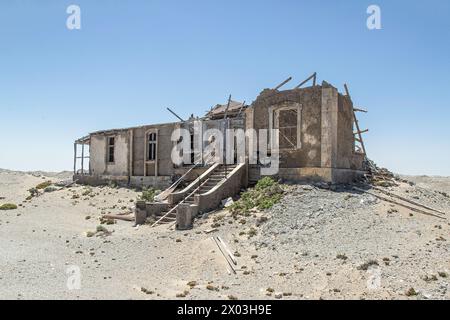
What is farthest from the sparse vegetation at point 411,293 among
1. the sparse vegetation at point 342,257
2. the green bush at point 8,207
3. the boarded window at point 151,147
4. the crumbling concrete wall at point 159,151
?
the green bush at point 8,207

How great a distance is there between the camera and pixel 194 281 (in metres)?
8.14

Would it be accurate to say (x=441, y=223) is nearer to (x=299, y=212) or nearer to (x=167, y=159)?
(x=299, y=212)

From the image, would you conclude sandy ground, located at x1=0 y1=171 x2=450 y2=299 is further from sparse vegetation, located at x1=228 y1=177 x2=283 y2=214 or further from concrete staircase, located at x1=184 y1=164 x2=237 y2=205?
concrete staircase, located at x1=184 y1=164 x2=237 y2=205

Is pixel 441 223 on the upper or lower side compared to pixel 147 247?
upper

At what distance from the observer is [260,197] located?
1415 cm

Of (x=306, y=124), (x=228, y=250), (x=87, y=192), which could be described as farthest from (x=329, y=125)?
(x=87, y=192)

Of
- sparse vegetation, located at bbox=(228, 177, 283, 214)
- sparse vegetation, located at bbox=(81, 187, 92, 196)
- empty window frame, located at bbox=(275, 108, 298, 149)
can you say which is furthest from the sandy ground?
sparse vegetation, located at bbox=(81, 187, 92, 196)

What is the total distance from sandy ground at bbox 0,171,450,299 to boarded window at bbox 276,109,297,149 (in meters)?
2.91

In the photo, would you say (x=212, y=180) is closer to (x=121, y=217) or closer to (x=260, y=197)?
(x=260, y=197)

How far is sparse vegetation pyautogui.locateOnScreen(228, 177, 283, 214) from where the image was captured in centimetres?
1330

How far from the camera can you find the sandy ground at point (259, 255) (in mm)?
7191

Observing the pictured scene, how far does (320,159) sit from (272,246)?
620 centimetres
